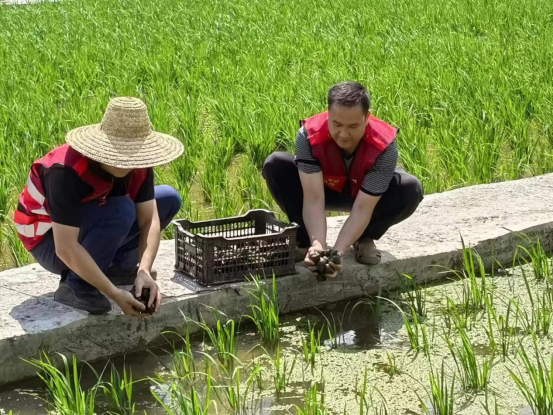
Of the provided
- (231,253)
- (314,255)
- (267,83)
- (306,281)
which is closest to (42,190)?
(231,253)

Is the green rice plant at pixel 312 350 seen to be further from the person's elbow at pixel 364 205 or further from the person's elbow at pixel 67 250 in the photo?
the person's elbow at pixel 67 250

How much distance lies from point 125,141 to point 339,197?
3.53ft

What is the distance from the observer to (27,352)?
2.96m

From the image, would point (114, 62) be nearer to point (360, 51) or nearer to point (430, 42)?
point (360, 51)

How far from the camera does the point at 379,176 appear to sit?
11.5ft

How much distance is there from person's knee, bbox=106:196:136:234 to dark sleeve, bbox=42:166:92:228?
0.59ft

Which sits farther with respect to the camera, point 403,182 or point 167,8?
point 167,8

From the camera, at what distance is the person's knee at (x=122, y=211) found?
122 inches

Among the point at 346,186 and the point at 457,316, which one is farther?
the point at 346,186

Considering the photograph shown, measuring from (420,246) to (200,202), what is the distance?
1329 mm

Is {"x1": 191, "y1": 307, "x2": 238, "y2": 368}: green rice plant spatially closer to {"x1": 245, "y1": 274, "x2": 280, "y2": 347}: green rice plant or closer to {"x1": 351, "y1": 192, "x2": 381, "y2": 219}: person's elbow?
{"x1": 245, "y1": 274, "x2": 280, "y2": 347}: green rice plant

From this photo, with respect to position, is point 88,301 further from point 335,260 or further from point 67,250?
point 335,260

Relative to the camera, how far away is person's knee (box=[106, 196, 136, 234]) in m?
3.11

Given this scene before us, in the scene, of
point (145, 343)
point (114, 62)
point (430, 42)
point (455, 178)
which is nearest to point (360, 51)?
point (430, 42)
